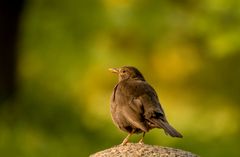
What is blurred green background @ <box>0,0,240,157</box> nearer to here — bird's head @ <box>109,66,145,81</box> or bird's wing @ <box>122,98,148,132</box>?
bird's head @ <box>109,66,145,81</box>

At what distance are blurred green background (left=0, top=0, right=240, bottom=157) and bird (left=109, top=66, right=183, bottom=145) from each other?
322 inches

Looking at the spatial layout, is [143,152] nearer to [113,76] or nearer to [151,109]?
[151,109]

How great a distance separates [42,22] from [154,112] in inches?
477

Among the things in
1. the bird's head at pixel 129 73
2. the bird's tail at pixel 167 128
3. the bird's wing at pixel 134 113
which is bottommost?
the bird's tail at pixel 167 128

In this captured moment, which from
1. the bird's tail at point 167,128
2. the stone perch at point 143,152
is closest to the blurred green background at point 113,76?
the bird's tail at point 167,128

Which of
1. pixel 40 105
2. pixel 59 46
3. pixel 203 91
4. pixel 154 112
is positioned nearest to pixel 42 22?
pixel 59 46

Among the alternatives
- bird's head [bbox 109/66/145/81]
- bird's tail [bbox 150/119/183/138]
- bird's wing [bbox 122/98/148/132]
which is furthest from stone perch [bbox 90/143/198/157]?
bird's head [bbox 109/66/145/81]

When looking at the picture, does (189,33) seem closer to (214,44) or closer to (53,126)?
(214,44)

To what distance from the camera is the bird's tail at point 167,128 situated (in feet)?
28.6

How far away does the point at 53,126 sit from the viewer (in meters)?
19.6

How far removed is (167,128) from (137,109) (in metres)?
0.42

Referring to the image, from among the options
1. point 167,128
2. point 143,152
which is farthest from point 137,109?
point 143,152

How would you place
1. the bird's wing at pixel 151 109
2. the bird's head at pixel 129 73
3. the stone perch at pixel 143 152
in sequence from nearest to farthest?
the stone perch at pixel 143 152 < the bird's wing at pixel 151 109 < the bird's head at pixel 129 73

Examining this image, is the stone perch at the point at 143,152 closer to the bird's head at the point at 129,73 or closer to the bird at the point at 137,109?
the bird at the point at 137,109
